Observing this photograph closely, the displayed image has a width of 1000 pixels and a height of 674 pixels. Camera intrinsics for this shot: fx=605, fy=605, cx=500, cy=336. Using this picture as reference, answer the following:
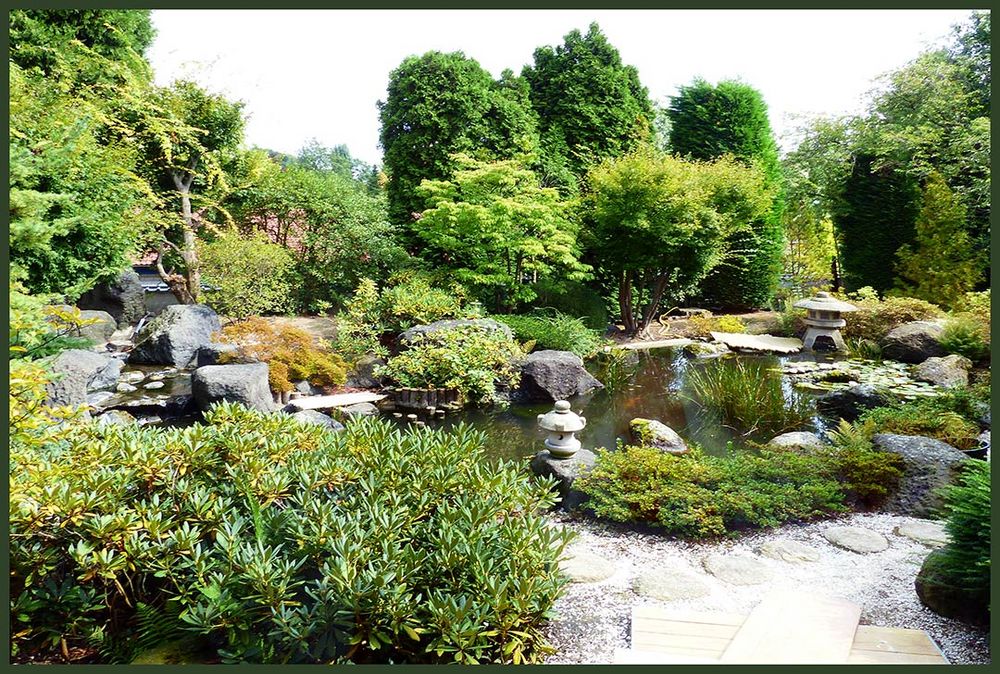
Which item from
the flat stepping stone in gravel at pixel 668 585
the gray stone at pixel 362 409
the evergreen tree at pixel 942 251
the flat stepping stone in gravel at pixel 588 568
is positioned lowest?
the flat stepping stone in gravel at pixel 668 585

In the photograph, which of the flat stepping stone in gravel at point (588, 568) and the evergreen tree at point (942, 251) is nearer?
the flat stepping stone in gravel at point (588, 568)

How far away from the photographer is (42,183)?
6.48 metres

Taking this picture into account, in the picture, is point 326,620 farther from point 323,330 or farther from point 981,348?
point 981,348

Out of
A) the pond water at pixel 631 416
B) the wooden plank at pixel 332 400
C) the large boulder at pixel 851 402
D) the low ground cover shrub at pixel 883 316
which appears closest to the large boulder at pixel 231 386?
the wooden plank at pixel 332 400

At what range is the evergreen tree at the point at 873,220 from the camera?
1270cm

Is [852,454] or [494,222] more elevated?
[494,222]

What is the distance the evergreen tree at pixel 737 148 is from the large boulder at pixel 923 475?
34.8 ft

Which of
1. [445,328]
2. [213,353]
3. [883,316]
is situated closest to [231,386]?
[213,353]

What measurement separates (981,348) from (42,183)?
11987 mm

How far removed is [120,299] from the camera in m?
11.1

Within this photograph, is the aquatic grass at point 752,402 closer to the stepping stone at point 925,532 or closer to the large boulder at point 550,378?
the large boulder at point 550,378

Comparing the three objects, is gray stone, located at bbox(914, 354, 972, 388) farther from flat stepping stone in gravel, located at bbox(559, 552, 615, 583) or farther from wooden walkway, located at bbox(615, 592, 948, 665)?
flat stepping stone in gravel, located at bbox(559, 552, 615, 583)

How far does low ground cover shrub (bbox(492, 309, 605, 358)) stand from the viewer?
10219 millimetres

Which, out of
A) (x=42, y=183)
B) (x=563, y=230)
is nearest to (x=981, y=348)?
(x=563, y=230)
